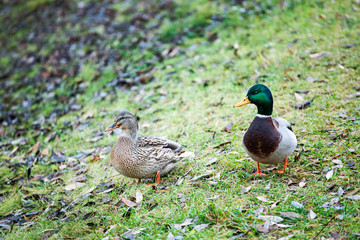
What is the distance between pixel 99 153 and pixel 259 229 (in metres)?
2.88

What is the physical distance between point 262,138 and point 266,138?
4 cm

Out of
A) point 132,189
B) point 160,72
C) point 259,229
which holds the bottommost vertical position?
point 160,72

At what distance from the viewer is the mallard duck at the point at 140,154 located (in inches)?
151

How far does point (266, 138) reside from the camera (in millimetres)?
3395

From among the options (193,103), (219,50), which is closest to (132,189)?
(193,103)

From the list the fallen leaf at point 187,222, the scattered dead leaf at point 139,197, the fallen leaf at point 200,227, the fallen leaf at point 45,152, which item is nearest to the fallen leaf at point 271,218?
the fallen leaf at point 200,227

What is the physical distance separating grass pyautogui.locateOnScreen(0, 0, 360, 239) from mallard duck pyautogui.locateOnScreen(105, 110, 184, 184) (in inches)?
7.2

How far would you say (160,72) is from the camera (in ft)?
23.6

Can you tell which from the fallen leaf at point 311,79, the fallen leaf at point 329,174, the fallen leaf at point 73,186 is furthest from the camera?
the fallen leaf at point 311,79

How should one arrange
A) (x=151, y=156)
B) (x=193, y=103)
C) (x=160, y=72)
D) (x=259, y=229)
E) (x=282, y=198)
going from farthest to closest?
(x=160, y=72) < (x=193, y=103) < (x=151, y=156) < (x=282, y=198) < (x=259, y=229)

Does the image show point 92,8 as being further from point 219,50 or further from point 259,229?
point 259,229

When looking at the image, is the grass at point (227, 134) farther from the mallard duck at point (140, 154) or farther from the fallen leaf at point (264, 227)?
the mallard duck at point (140, 154)

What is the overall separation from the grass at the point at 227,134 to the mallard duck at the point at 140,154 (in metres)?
0.18

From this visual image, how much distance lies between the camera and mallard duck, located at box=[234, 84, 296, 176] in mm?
3385
